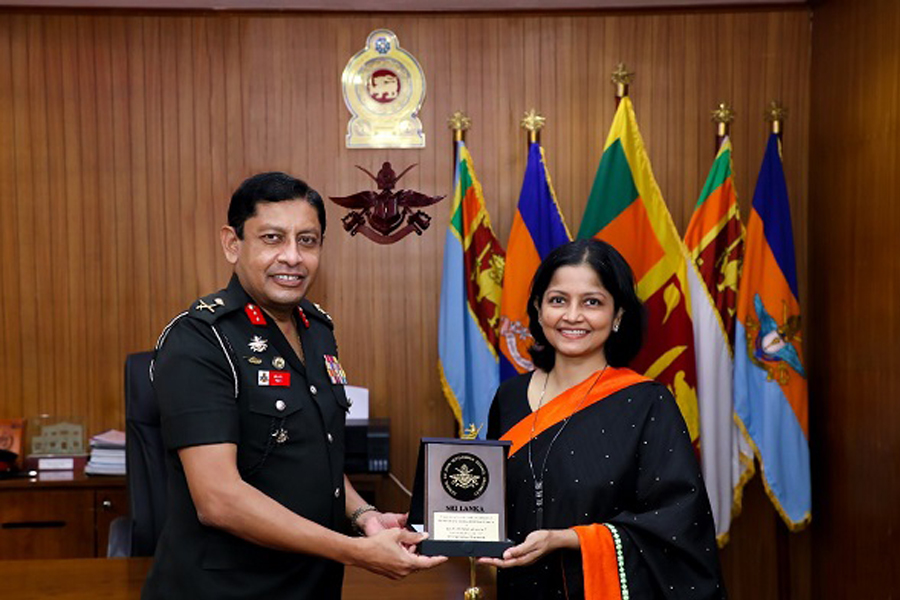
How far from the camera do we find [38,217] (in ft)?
12.8

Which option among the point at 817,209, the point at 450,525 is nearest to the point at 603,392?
the point at 450,525

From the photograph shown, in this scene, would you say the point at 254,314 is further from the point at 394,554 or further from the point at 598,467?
the point at 598,467

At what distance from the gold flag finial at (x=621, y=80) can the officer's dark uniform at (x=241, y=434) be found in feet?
7.24

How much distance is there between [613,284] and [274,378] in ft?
2.74

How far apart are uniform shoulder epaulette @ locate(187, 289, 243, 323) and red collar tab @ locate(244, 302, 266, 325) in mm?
18

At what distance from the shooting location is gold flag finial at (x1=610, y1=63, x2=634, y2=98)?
3730mm

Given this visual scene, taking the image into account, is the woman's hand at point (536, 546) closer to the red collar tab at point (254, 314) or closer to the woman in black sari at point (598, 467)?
the woman in black sari at point (598, 467)

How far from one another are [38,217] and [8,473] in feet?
3.34

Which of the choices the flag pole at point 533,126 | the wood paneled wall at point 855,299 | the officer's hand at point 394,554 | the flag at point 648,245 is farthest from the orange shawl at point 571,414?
the flag pole at point 533,126

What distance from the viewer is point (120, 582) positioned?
2.40 meters

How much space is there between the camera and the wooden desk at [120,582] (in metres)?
2.29

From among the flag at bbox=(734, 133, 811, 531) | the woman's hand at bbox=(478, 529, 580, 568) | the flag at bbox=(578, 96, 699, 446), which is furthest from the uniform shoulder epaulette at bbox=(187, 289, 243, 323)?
the flag at bbox=(734, 133, 811, 531)

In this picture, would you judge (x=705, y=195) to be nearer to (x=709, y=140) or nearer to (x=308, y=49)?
(x=709, y=140)

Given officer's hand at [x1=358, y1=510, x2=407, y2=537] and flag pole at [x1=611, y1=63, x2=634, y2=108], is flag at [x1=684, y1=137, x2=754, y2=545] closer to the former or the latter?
flag pole at [x1=611, y1=63, x2=634, y2=108]
